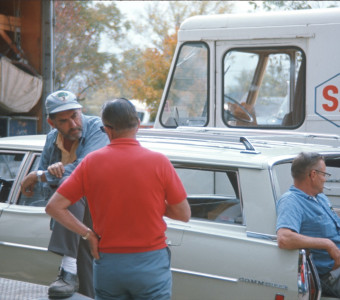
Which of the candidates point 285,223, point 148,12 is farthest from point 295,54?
point 148,12

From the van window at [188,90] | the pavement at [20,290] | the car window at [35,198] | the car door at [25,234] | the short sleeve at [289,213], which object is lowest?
the pavement at [20,290]

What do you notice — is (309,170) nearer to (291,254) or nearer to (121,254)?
(291,254)

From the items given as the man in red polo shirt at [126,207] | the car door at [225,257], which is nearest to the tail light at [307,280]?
the car door at [225,257]

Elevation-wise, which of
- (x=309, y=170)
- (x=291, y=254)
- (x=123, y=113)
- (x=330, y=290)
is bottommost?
(x=330, y=290)

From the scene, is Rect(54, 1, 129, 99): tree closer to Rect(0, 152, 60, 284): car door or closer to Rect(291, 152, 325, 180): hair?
Rect(0, 152, 60, 284): car door

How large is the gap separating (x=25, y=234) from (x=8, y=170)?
81 centimetres

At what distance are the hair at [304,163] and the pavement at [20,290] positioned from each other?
6.21 feet

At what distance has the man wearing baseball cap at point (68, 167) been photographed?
14.7 feet

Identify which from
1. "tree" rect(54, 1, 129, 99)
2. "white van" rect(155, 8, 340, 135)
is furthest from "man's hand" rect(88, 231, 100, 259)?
"tree" rect(54, 1, 129, 99)

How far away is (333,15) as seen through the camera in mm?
7316

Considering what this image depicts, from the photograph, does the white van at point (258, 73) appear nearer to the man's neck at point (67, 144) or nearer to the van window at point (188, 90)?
the van window at point (188, 90)

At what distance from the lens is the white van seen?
7367 mm

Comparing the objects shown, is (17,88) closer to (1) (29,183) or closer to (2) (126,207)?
(1) (29,183)

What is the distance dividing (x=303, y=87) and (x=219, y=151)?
9.93 feet
